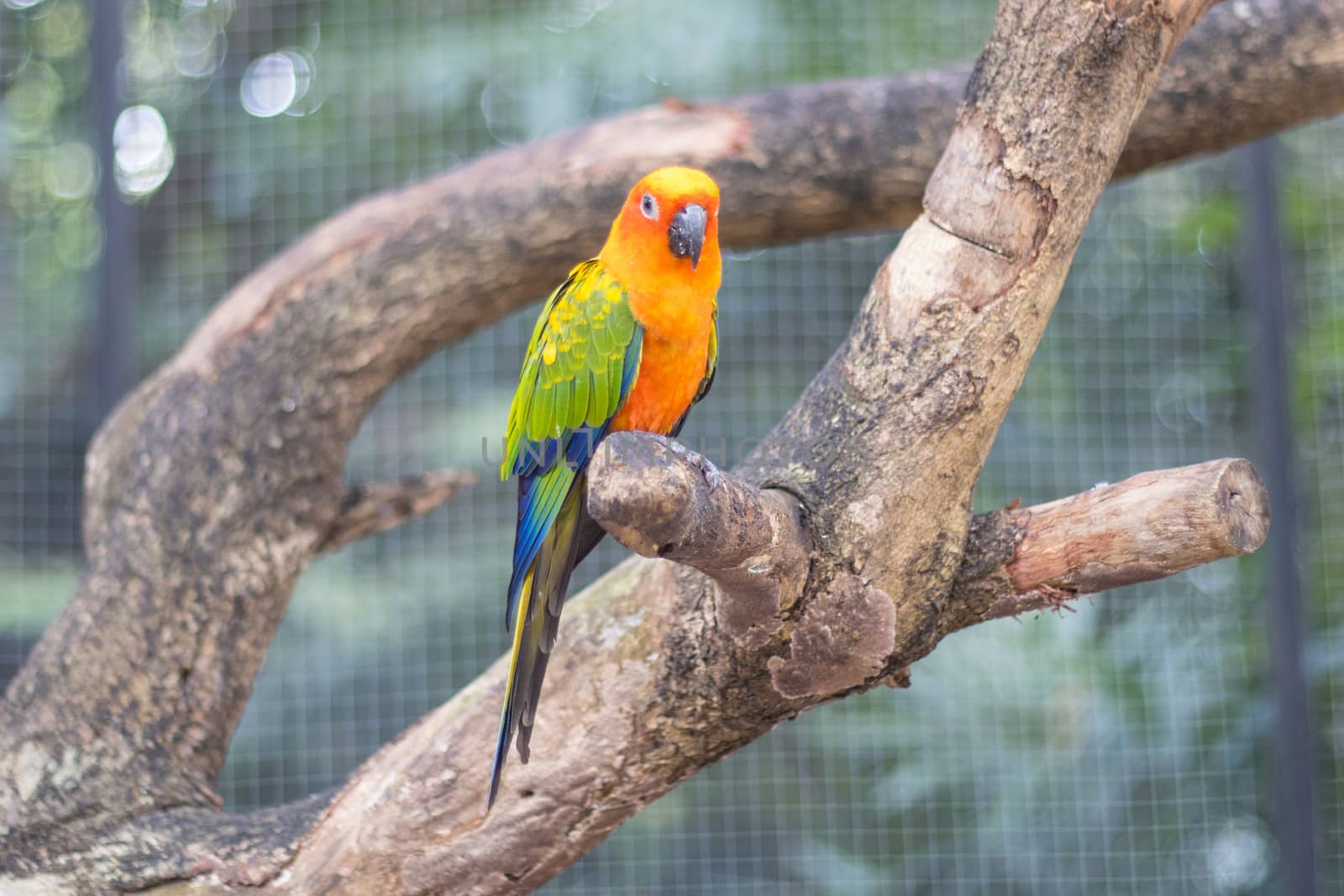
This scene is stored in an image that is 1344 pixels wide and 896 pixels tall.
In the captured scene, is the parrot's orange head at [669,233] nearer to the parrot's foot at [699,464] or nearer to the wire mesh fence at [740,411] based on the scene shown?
the parrot's foot at [699,464]

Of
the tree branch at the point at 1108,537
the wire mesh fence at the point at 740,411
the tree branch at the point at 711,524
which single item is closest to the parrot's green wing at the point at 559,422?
the tree branch at the point at 711,524

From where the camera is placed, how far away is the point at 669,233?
165cm

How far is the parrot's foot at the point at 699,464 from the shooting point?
3.67 ft

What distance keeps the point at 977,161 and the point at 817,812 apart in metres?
2.20

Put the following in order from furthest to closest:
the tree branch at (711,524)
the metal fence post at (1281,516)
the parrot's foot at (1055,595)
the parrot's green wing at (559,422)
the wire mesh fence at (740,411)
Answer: the wire mesh fence at (740,411)
the metal fence post at (1281,516)
the parrot's green wing at (559,422)
the parrot's foot at (1055,595)
the tree branch at (711,524)

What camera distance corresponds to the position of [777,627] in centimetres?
131

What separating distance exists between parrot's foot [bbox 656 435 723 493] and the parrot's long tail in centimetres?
39

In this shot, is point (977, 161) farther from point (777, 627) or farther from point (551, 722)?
point (551, 722)

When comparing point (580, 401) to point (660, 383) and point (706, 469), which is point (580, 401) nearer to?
point (660, 383)

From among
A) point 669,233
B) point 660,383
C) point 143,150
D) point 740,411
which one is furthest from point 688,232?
point 143,150

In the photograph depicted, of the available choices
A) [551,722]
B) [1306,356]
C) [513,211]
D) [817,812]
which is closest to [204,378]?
[513,211]

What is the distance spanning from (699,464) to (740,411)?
2.01 meters

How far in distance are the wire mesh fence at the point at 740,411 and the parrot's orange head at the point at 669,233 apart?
1390 mm

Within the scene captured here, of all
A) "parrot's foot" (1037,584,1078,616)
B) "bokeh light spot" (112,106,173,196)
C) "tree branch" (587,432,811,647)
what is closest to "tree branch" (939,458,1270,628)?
"parrot's foot" (1037,584,1078,616)
